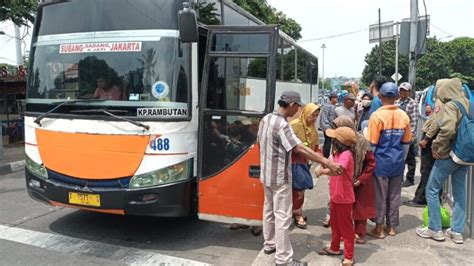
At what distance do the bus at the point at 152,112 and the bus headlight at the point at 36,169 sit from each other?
4cm

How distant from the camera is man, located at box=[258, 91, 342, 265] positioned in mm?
3910

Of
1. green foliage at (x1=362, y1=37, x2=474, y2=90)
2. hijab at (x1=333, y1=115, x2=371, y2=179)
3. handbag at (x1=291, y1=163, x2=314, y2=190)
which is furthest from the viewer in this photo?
green foliage at (x1=362, y1=37, x2=474, y2=90)

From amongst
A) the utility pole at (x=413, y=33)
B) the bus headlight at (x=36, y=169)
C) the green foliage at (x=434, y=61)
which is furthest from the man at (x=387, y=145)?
the green foliage at (x=434, y=61)

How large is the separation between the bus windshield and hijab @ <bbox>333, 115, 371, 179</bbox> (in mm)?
1671

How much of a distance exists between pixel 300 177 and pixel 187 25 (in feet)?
7.10

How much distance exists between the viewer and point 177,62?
453 cm

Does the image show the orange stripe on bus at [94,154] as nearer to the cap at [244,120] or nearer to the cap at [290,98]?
the cap at [244,120]

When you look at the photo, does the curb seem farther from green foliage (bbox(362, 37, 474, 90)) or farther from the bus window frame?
green foliage (bbox(362, 37, 474, 90))

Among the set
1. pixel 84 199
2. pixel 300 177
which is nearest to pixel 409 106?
pixel 300 177

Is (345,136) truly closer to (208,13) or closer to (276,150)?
(276,150)

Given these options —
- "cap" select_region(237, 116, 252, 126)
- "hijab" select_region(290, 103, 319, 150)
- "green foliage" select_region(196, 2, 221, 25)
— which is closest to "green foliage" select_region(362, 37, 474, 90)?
"hijab" select_region(290, 103, 319, 150)

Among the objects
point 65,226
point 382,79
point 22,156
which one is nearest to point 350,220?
point 382,79

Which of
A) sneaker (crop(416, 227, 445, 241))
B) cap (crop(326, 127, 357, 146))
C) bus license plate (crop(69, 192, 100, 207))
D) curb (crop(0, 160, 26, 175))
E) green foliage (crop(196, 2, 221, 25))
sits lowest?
curb (crop(0, 160, 26, 175))

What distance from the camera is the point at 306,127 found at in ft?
17.4
